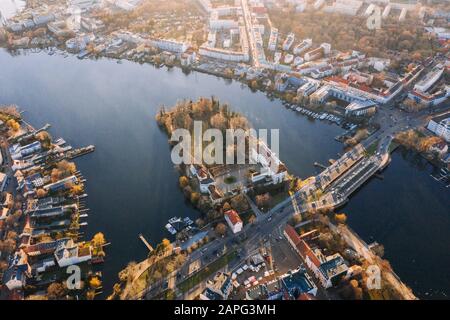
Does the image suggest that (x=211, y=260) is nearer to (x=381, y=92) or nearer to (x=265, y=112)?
(x=265, y=112)

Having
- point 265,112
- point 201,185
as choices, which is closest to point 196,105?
point 265,112


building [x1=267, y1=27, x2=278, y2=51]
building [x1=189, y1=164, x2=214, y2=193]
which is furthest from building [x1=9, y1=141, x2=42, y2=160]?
building [x1=267, y1=27, x2=278, y2=51]

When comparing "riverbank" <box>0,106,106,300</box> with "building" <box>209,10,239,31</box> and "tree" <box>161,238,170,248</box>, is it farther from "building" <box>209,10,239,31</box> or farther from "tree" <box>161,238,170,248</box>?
"building" <box>209,10,239,31</box>

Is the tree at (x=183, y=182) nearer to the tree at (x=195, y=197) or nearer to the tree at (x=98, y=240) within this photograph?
the tree at (x=195, y=197)

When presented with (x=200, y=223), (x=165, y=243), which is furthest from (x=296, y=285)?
(x=165, y=243)

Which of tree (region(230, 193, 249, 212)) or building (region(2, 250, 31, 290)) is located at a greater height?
tree (region(230, 193, 249, 212))

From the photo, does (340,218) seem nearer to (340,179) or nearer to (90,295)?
(340,179)

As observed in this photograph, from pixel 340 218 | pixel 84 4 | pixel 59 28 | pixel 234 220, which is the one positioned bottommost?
pixel 234 220
